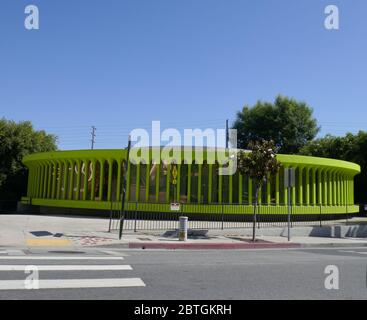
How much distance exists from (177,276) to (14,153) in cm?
3530

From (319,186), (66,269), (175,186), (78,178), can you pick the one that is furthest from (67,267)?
(319,186)

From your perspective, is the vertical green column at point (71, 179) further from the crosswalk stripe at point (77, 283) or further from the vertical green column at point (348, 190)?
the crosswalk stripe at point (77, 283)

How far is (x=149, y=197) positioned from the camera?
86.8ft

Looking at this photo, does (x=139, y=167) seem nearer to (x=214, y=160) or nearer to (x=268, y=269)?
(x=214, y=160)

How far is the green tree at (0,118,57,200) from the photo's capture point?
131 feet

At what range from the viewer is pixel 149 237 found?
17.9m

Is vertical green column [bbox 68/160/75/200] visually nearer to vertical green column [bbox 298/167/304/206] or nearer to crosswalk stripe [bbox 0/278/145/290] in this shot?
vertical green column [bbox 298/167/304/206]

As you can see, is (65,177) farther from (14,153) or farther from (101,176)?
(14,153)

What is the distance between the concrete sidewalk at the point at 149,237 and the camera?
50.6 ft


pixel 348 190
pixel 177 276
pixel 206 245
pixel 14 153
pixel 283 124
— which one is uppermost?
pixel 283 124

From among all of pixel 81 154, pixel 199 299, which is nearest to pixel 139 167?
pixel 81 154

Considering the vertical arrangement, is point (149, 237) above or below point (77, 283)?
below

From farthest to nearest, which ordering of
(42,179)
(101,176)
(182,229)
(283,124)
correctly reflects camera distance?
(283,124) < (42,179) < (101,176) < (182,229)
